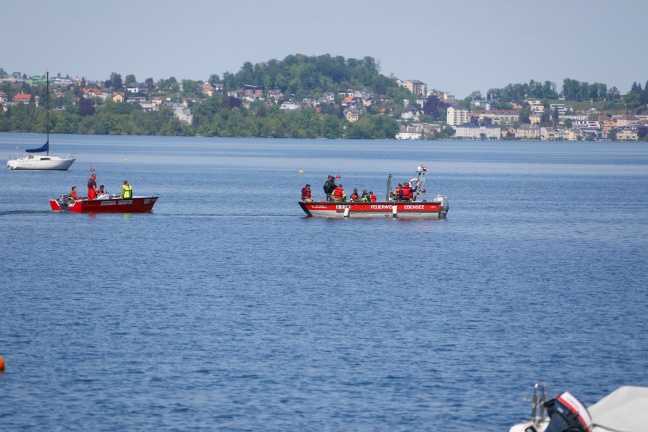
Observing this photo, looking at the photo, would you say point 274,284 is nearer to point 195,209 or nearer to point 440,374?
point 440,374

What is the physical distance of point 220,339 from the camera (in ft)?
120

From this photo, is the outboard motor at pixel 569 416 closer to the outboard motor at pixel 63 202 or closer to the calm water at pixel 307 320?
the calm water at pixel 307 320

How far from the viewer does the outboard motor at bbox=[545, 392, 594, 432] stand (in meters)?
Result: 22.2

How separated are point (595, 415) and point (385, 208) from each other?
51.3m

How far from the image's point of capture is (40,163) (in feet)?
457

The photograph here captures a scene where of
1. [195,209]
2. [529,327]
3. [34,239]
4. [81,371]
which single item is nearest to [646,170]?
[195,209]

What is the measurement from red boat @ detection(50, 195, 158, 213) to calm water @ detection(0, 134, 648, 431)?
731 mm

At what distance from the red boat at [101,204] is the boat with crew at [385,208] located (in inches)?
466

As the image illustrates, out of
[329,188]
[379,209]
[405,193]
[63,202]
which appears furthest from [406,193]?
[63,202]

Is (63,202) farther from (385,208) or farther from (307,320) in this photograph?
(307,320)

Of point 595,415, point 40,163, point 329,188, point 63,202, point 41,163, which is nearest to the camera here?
point 595,415

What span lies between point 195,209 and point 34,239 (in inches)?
997

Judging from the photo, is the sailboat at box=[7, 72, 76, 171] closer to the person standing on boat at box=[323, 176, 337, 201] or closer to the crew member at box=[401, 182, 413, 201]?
the person standing on boat at box=[323, 176, 337, 201]

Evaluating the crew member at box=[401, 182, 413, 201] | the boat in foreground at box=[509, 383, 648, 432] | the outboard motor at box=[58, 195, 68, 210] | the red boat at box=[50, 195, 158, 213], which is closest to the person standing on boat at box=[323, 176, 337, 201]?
the crew member at box=[401, 182, 413, 201]
